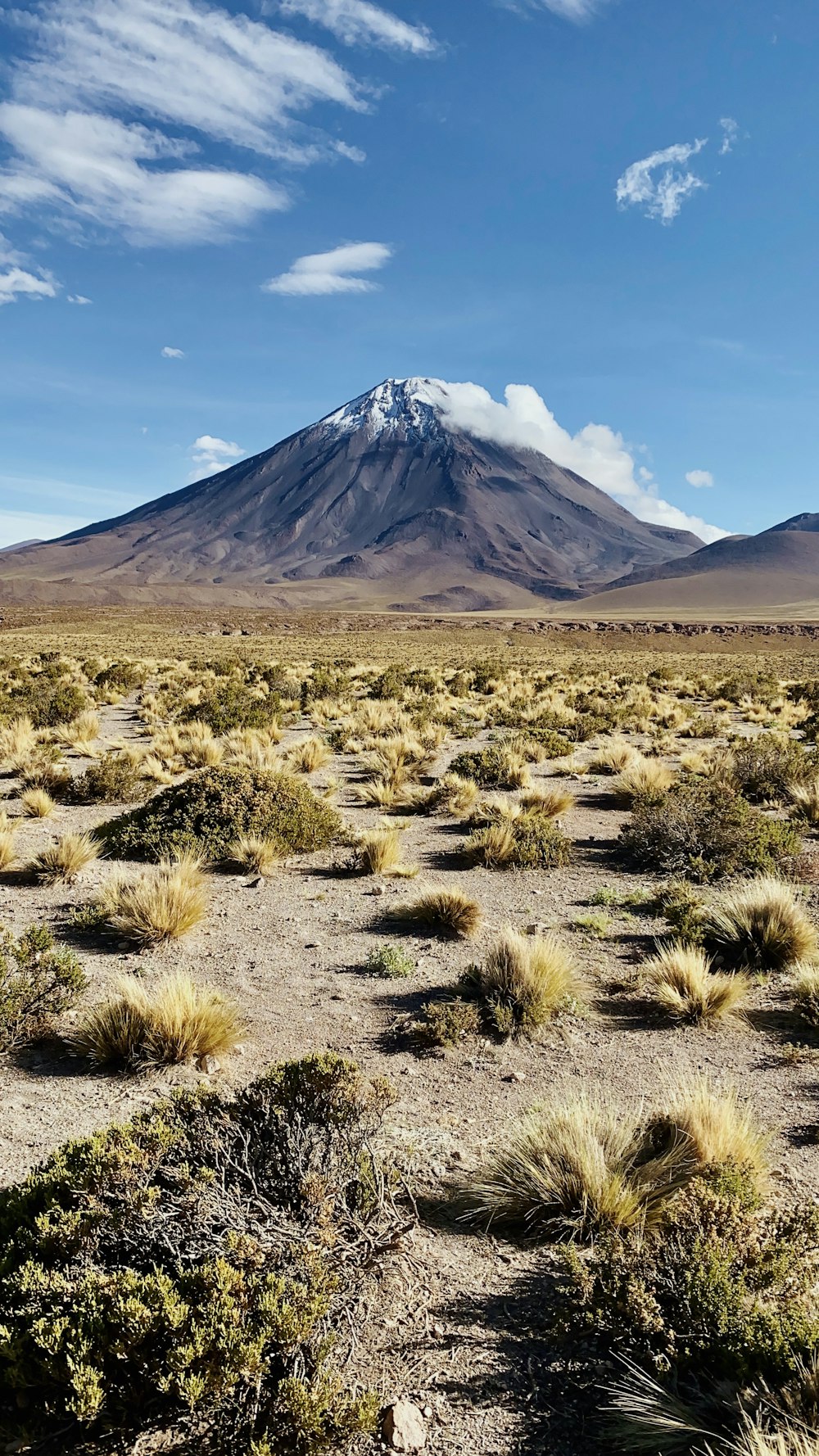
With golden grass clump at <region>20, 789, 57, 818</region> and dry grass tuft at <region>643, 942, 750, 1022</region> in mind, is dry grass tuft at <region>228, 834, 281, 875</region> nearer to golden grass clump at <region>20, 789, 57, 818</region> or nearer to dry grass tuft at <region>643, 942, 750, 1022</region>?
golden grass clump at <region>20, 789, 57, 818</region>

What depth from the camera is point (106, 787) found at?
449 inches

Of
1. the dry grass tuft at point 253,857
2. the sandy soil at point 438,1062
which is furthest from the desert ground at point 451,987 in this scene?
the dry grass tuft at point 253,857

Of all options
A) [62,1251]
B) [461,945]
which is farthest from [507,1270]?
[461,945]

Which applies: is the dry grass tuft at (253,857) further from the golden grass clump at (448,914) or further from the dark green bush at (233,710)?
the dark green bush at (233,710)

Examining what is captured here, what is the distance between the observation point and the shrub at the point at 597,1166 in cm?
331

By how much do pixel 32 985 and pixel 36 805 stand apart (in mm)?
5751

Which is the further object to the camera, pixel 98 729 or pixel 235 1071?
pixel 98 729

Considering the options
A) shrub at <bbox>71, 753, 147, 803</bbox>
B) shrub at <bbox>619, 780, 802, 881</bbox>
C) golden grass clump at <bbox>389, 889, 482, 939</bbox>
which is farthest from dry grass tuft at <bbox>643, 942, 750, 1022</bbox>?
shrub at <bbox>71, 753, 147, 803</bbox>

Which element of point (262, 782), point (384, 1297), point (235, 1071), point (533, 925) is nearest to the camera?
point (384, 1297)

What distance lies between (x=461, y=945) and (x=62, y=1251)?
4317mm

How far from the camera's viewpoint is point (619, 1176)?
3314 millimetres

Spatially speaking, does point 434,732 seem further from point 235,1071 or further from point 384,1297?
point 384,1297

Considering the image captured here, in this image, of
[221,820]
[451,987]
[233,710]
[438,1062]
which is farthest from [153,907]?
[233,710]

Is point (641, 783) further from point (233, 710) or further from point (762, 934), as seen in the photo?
point (233, 710)
